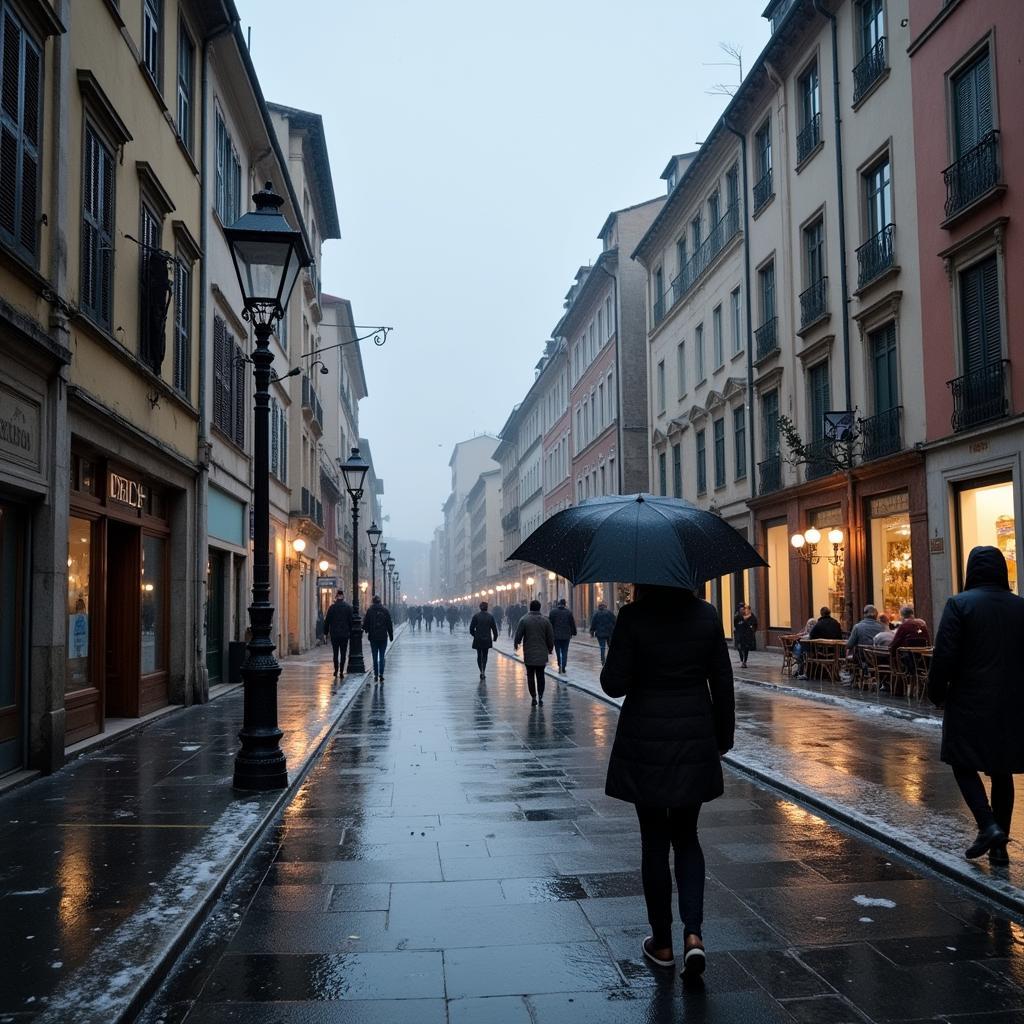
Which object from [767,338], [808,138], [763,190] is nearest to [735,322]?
[767,338]

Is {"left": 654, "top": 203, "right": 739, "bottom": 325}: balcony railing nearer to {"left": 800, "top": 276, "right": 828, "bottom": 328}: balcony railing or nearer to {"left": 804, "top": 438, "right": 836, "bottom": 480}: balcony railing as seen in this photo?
{"left": 800, "top": 276, "right": 828, "bottom": 328}: balcony railing

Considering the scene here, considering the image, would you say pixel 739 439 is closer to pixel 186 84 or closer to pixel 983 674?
pixel 186 84

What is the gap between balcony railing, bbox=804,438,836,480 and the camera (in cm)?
2276

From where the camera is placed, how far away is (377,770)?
10672mm

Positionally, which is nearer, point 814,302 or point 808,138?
point 814,302

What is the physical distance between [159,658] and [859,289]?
15.7 m

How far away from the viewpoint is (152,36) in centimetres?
1470

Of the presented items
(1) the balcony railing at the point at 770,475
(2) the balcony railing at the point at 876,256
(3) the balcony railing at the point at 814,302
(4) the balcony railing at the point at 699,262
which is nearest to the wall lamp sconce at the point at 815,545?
(1) the balcony railing at the point at 770,475

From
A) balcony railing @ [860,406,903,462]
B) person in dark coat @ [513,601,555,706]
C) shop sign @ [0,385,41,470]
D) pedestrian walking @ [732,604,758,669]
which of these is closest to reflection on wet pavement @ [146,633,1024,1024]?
shop sign @ [0,385,41,470]

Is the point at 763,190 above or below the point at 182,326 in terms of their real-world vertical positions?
above

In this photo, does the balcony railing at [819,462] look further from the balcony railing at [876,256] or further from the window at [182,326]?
the window at [182,326]

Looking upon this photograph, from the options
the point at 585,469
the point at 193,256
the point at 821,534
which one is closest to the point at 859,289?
the point at 821,534

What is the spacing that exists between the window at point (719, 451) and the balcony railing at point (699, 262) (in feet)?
16.2

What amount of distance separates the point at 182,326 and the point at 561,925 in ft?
42.8
